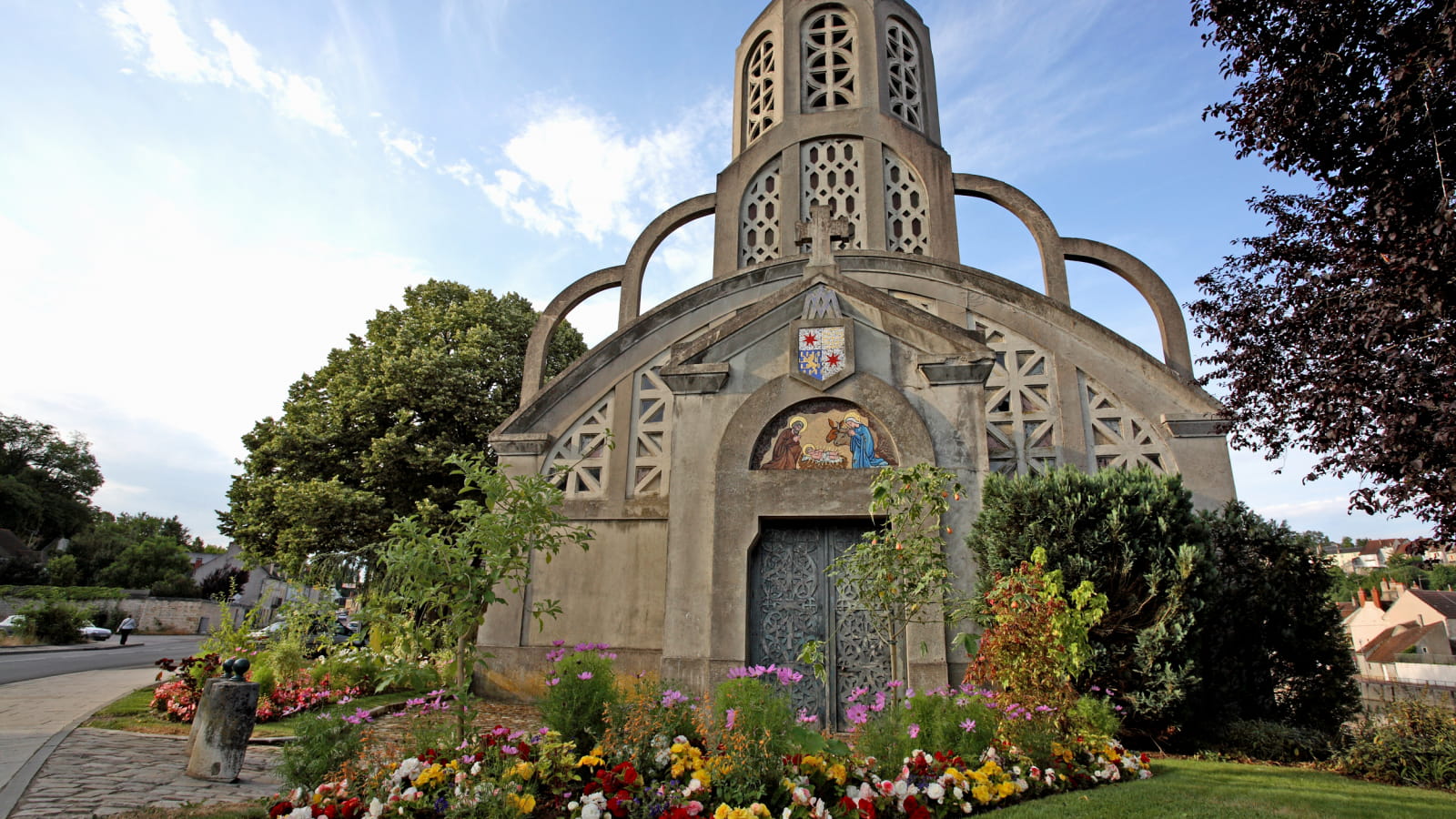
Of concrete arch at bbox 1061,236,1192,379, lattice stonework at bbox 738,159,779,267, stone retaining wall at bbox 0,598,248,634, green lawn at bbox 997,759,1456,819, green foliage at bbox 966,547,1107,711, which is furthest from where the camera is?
stone retaining wall at bbox 0,598,248,634

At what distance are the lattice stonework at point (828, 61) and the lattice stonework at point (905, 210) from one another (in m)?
1.92

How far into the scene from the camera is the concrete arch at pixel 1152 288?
13.3 m

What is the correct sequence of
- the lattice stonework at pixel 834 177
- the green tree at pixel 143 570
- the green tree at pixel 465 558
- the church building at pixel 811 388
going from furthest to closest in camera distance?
the green tree at pixel 143 570 → the lattice stonework at pixel 834 177 → the church building at pixel 811 388 → the green tree at pixel 465 558

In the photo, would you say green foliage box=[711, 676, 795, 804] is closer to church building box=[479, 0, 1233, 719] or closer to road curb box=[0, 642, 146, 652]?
church building box=[479, 0, 1233, 719]

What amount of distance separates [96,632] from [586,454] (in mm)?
37944

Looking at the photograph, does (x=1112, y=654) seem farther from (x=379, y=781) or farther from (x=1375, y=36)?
(x=379, y=781)

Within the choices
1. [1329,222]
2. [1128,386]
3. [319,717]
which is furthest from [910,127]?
[319,717]

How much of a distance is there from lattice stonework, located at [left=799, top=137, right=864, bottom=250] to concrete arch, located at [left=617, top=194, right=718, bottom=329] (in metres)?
2.12

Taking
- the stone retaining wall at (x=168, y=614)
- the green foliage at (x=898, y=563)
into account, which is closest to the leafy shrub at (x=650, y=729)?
the green foliage at (x=898, y=563)

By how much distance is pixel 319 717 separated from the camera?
6.19 m

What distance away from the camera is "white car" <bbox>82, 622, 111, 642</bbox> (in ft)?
116

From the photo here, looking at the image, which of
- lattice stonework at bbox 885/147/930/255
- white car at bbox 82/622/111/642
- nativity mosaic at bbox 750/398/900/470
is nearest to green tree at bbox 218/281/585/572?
nativity mosaic at bbox 750/398/900/470

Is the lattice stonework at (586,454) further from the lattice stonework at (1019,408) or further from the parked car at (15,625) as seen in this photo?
the parked car at (15,625)

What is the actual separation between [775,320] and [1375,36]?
24.5ft
